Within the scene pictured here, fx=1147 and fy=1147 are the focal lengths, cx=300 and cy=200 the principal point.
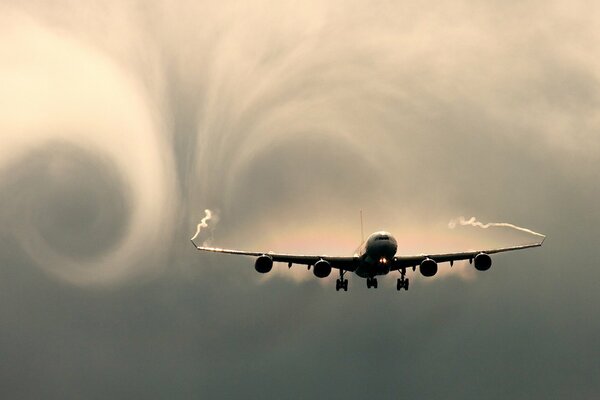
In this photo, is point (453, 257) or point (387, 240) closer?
point (387, 240)

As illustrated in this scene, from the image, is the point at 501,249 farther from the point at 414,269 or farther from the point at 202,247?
the point at 202,247

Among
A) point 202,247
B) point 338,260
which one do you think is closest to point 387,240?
point 338,260

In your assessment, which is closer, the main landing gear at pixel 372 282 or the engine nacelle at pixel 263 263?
the engine nacelle at pixel 263 263

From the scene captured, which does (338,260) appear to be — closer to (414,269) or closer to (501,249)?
(414,269)

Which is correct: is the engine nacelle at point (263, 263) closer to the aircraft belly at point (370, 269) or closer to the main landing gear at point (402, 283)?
the aircraft belly at point (370, 269)

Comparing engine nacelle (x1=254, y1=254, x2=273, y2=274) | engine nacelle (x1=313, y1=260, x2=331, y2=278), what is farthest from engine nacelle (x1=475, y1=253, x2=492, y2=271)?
engine nacelle (x1=254, y1=254, x2=273, y2=274)

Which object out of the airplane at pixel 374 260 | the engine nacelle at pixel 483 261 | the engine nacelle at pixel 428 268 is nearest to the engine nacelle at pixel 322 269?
the airplane at pixel 374 260

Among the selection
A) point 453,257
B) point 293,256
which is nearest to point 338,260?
point 293,256
